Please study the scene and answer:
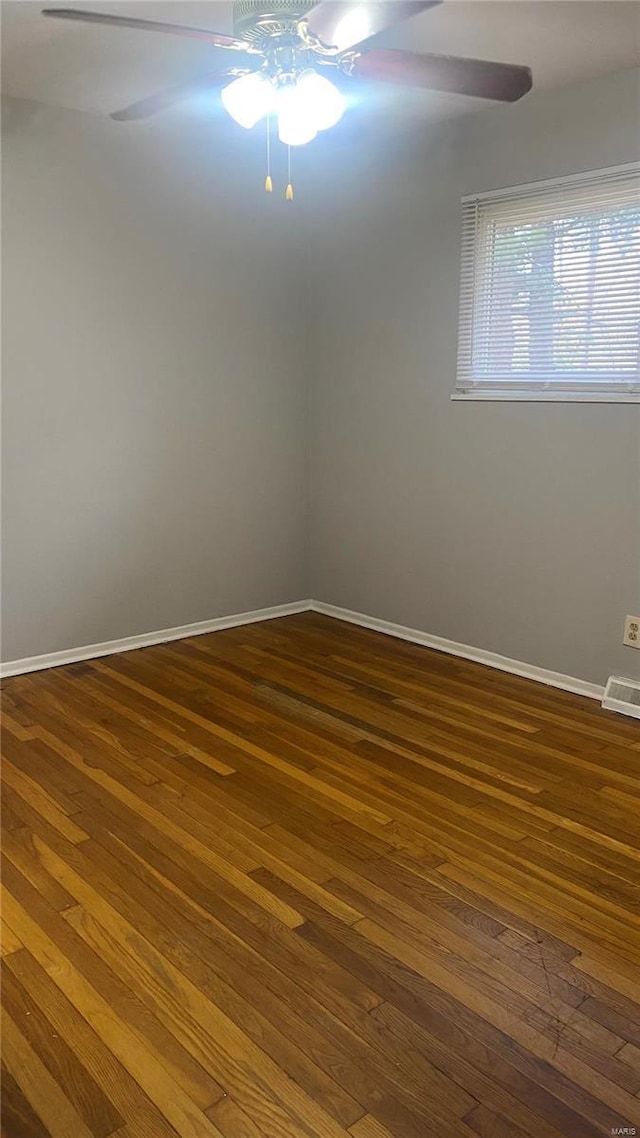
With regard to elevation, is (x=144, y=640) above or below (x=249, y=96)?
below

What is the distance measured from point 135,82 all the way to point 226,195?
98 cm

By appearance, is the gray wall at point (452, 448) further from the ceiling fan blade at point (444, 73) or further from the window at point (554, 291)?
the ceiling fan blade at point (444, 73)

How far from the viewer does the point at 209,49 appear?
2838mm

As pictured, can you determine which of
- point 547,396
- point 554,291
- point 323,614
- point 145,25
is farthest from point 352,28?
point 323,614

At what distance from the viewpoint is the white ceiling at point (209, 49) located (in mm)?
2596

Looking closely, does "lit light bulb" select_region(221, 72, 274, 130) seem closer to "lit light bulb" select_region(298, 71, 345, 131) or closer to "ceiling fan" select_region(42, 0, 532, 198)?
"ceiling fan" select_region(42, 0, 532, 198)

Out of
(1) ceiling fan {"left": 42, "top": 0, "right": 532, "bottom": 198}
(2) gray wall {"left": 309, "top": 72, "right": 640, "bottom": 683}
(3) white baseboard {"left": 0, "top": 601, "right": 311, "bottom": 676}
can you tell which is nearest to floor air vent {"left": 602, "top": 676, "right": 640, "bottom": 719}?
(2) gray wall {"left": 309, "top": 72, "right": 640, "bottom": 683}

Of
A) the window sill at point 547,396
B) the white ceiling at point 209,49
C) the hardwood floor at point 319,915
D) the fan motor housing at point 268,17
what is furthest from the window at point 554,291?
the fan motor housing at point 268,17

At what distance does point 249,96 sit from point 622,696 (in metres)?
2.52

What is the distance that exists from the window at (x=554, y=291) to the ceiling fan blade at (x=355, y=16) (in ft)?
5.28

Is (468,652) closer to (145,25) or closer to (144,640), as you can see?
(144,640)

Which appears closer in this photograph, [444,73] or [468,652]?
[444,73]

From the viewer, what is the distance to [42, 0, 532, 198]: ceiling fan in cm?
189

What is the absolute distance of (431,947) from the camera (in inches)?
78.9
